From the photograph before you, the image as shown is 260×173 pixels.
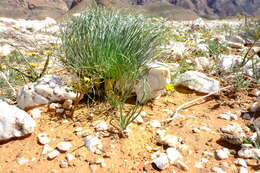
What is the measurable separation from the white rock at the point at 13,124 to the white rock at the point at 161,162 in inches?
34.7

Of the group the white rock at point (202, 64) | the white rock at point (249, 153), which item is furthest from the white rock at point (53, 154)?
the white rock at point (202, 64)

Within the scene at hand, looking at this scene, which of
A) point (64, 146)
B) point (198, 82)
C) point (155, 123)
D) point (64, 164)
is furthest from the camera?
point (198, 82)

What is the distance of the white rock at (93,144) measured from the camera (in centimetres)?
154

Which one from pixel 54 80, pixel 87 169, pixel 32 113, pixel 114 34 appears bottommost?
pixel 87 169

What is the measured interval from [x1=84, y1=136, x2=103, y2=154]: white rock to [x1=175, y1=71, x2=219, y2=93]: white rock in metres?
1.09

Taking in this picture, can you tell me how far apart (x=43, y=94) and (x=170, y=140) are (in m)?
1.06

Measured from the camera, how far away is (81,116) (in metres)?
1.87

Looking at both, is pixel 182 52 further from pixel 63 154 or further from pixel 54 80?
pixel 63 154

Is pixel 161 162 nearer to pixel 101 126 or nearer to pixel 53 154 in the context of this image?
pixel 101 126

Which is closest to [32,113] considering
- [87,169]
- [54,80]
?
[54,80]

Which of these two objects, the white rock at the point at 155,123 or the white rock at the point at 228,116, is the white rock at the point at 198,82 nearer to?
the white rock at the point at 228,116

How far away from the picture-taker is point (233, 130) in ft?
5.48

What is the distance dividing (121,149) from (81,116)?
1.59 ft

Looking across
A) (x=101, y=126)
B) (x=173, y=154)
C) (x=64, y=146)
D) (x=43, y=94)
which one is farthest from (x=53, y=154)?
(x=173, y=154)
